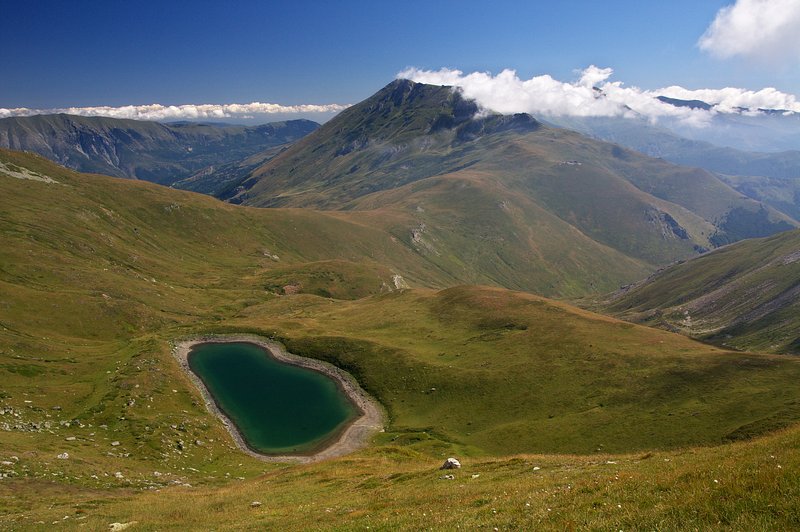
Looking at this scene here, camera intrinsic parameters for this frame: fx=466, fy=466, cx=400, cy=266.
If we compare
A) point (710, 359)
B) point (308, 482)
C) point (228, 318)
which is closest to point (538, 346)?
point (710, 359)

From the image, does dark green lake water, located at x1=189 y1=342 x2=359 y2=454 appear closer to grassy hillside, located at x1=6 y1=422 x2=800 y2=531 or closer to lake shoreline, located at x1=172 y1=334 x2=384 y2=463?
lake shoreline, located at x1=172 y1=334 x2=384 y2=463

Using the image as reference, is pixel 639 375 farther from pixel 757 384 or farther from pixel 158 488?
pixel 158 488

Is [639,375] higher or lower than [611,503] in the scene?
lower

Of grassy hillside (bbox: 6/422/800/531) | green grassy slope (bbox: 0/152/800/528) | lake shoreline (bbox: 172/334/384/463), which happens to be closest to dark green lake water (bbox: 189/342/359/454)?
lake shoreline (bbox: 172/334/384/463)

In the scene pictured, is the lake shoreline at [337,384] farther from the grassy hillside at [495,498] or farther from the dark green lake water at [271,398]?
the grassy hillside at [495,498]

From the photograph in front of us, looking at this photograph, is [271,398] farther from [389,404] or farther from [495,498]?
[495,498]
